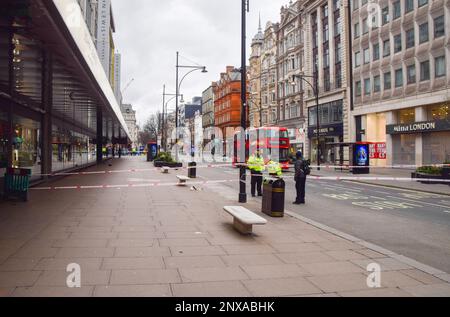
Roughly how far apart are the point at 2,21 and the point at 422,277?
1158cm

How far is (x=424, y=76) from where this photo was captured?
3039 centimetres

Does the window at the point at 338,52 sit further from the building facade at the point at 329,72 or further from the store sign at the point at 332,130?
the store sign at the point at 332,130

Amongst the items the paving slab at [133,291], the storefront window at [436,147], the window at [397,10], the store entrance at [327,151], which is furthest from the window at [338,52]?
the paving slab at [133,291]

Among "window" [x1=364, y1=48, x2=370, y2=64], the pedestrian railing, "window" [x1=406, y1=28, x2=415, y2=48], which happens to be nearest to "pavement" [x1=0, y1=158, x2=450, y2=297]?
the pedestrian railing

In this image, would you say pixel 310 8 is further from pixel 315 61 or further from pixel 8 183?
pixel 8 183

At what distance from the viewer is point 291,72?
178 feet

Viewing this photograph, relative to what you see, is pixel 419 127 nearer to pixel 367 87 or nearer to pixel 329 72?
pixel 367 87

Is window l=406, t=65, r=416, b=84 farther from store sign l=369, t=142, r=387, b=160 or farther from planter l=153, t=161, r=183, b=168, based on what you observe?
planter l=153, t=161, r=183, b=168

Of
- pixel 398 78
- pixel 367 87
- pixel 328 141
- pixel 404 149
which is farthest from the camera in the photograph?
pixel 328 141

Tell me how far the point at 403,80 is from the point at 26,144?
28.0 meters

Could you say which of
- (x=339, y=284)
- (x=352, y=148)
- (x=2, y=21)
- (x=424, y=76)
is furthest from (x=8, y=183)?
(x=424, y=76)

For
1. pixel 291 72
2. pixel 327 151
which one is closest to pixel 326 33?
pixel 291 72

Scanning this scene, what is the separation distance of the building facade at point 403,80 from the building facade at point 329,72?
1.62 m

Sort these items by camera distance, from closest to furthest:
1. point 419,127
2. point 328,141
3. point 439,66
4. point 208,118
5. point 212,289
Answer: point 212,289, point 439,66, point 419,127, point 328,141, point 208,118
